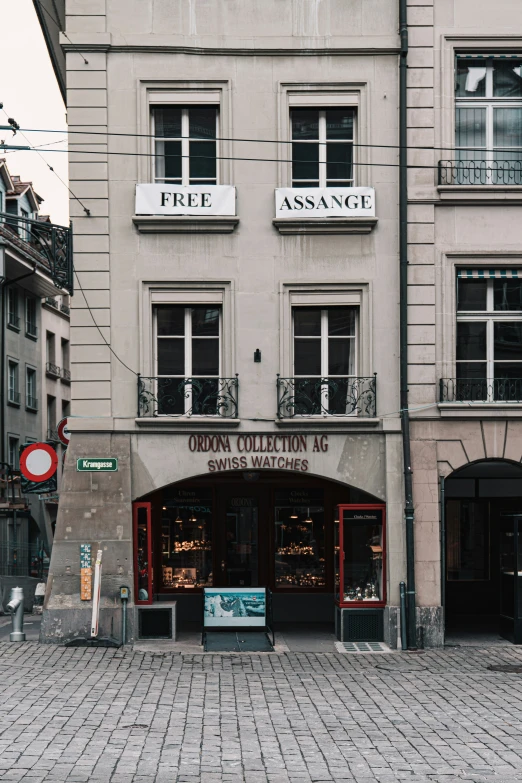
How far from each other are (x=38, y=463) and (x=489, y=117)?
11.1 m

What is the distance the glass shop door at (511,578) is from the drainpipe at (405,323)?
203cm

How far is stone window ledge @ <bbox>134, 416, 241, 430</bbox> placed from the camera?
18781 millimetres

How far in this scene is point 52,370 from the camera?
48.1m

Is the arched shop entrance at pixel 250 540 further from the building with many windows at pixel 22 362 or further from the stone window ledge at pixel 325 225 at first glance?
the building with many windows at pixel 22 362

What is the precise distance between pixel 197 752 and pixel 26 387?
35161 millimetres

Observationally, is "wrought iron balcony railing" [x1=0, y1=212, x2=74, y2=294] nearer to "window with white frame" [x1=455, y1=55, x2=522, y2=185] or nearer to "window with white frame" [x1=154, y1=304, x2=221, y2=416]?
"window with white frame" [x1=154, y1=304, x2=221, y2=416]

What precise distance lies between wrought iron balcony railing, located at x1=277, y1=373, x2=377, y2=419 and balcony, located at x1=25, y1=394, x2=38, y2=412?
27382 mm

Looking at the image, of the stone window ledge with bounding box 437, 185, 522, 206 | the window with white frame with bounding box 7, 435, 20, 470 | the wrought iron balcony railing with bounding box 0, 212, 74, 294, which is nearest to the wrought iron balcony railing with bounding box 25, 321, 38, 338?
the window with white frame with bounding box 7, 435, 20, 470

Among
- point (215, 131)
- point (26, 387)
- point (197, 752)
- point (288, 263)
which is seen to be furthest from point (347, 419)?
point (26, 387)

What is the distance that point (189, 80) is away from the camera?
19.2 metres

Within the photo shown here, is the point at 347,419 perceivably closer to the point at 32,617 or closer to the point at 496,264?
the point at 496,264

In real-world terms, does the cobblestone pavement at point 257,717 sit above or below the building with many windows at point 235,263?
below

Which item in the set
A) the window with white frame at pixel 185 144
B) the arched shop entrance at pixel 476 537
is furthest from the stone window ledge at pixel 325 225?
the arched shop entrance at pixel 476 537

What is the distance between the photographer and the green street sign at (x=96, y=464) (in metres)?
18.7
